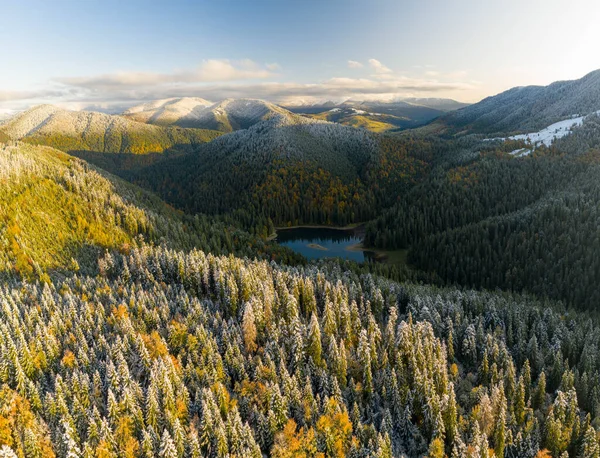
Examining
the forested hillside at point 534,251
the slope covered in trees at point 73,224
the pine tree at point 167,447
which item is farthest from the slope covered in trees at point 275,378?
the forested hillside at point 534,251

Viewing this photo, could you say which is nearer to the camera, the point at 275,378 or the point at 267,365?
the point at 275,378

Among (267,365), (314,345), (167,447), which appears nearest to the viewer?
(167,447)

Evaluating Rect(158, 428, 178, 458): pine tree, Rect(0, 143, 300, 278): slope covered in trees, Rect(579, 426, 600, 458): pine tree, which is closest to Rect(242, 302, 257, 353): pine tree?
Rect(158, 428, 178, 458): pine tree

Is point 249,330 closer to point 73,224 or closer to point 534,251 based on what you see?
point 73,224

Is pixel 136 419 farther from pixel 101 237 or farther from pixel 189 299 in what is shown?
pixel 101 237

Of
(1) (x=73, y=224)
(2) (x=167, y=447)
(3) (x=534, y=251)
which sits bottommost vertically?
(2) (x=167, y=447)

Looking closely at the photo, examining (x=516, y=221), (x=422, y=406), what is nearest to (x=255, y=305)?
(x=422, y=406)

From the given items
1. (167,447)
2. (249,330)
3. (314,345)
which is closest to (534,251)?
(314,345)

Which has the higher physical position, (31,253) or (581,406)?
(31,253)

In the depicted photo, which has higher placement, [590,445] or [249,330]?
[249,330]

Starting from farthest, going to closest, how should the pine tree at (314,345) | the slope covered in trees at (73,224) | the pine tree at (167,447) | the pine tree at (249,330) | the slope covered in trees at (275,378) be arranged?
1. the slope covered in trees at (73,224)
2. the pine tree at (249,330)
3. the pine tree at (314,345)
4. the slope covered in trees at (275,378)
5. the pine tree at (167,447)

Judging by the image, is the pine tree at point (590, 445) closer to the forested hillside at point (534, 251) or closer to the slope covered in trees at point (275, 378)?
the slope covered in trees at point (275, 378)
